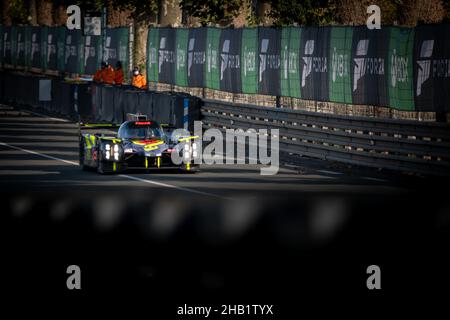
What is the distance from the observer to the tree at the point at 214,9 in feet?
170

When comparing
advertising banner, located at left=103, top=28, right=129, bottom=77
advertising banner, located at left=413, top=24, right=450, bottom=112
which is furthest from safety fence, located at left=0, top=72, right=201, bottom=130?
advertising banner, located at left=413, top=24, right=450, bottom=112

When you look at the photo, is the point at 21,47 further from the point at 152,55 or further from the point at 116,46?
the point at 152,55

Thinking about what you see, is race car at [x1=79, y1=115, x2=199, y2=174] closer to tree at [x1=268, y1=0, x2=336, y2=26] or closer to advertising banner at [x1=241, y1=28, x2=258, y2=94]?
advertising banner at [x1=241, y1=28, x2=258, y2=94]

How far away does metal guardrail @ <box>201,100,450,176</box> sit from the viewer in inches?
1007

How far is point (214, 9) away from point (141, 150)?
84.9 ft

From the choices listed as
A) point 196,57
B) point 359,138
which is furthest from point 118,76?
point 359,138

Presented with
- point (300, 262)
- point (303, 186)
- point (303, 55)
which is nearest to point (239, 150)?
point (303, 55)

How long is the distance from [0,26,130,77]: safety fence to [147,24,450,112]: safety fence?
8.83 metres

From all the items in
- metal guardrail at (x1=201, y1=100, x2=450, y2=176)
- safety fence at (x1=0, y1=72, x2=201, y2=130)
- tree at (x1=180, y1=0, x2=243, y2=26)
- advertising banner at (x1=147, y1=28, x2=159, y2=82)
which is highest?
tree at (x1=180, y1=0, x2=243, y2=26)

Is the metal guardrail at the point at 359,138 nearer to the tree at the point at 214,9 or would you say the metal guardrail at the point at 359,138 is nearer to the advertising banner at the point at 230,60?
the advertising banner at the point at 230,60

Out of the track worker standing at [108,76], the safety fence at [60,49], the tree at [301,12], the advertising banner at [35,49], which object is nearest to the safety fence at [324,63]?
the track worker standing at [108,76]

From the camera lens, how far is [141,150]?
86.9 feet

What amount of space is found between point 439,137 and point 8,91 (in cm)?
3506

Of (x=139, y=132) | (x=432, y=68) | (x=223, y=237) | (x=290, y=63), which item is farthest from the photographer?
(x=290, y=63)
